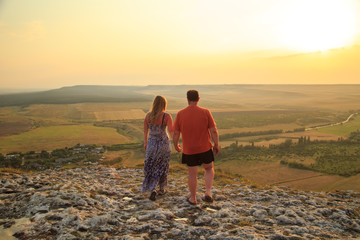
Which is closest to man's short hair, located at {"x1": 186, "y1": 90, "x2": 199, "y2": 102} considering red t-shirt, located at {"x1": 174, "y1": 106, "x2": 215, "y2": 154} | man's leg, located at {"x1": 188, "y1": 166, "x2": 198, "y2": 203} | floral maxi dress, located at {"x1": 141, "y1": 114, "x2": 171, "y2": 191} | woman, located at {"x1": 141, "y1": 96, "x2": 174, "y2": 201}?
red t-shirt, located at {"x1": 174, "y1": 106, "x2": 215, "y2": 154}

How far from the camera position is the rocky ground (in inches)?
176

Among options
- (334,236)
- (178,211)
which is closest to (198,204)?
(178,211)

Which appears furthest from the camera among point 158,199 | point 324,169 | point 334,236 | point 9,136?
point 9,136

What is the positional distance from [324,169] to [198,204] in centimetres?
3012

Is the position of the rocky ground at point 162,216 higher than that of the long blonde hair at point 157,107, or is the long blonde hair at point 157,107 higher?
the long blonde hair at point 157,107

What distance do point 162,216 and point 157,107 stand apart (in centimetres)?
263

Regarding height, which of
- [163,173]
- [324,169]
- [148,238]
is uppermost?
[163,173]

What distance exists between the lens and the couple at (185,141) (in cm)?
568

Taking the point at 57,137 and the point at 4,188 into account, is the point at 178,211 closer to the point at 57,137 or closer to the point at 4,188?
the point at 4,188

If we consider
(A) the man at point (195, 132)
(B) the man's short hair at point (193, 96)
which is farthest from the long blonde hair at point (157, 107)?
(B) the man's short hair at point (193, 96)

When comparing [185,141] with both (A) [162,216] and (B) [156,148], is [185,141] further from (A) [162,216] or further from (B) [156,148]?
(A) [162,216]

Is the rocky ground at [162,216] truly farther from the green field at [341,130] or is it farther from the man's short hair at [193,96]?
the green field at [341,130]

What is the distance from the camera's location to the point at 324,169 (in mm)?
30000

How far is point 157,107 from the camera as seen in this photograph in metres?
6.11
